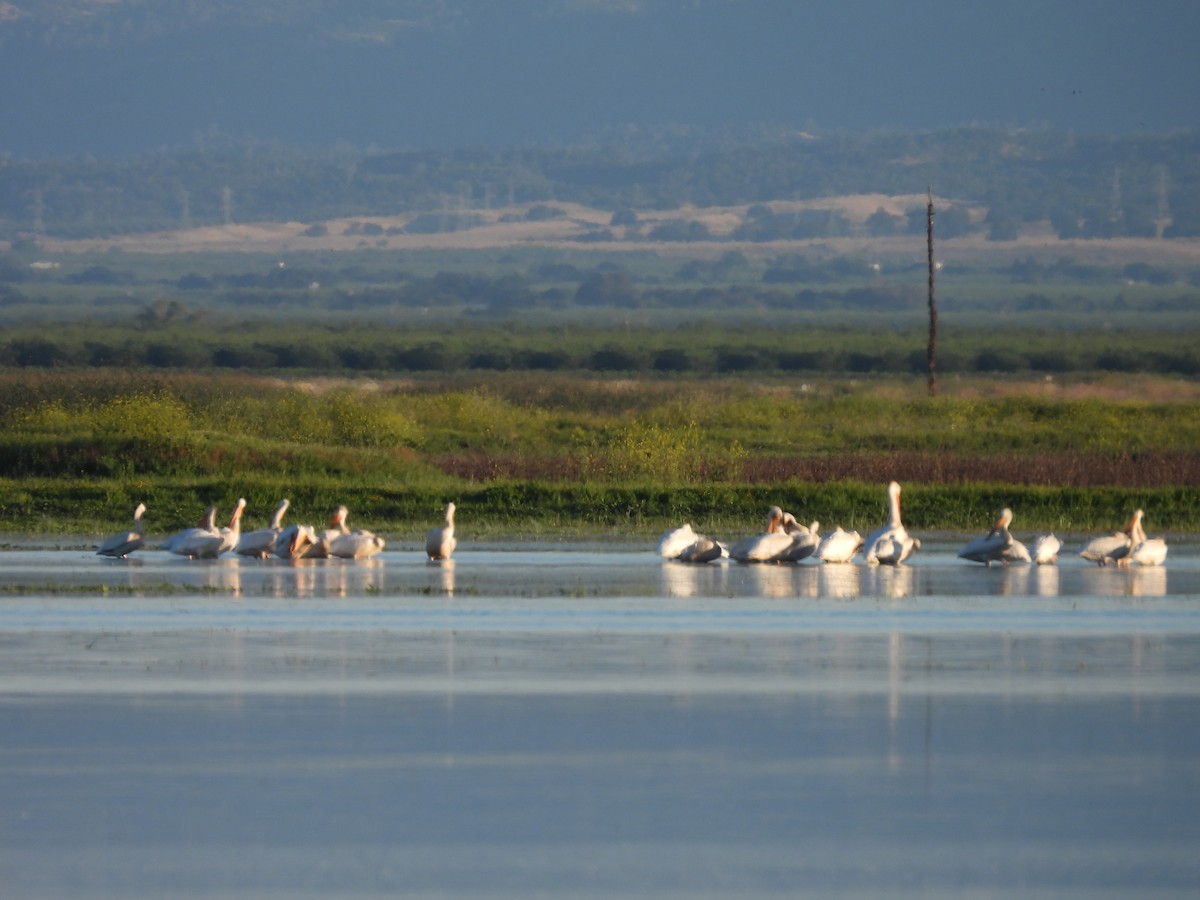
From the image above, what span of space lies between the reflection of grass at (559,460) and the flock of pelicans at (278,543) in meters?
A: 3.93

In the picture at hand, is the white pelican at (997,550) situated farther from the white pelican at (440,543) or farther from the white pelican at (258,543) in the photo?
the white pelican at (258,543)

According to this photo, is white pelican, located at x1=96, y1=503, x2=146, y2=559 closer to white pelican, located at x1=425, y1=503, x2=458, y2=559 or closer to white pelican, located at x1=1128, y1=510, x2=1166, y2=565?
white pelican, located at x1=425, y1=503, x2=458, y2=559

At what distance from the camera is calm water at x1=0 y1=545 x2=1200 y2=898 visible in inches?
324

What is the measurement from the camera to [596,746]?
10.6 metres

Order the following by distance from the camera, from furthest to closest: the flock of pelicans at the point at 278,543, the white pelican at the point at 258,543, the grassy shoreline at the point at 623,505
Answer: the grassy shoreline at the point at 623,505, the white pelican at the point at 258,543, the flock of pelicans at the point at 278,543

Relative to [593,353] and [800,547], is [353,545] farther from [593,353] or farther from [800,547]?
[593,353]

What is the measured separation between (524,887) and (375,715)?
11.8 feet

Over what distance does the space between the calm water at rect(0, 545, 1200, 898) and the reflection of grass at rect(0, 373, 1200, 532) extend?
1102 centimetres

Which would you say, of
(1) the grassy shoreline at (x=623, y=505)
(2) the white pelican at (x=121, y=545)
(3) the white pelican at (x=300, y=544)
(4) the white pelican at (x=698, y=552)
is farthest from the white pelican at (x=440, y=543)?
(1) the grassy shoreline at (x=623, y=505)

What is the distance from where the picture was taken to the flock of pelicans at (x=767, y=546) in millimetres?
21500

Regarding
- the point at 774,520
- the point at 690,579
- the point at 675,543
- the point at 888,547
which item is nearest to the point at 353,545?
the point at 675,543

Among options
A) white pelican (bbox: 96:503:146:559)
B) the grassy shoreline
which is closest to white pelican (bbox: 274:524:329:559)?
white pelican (bbox: 96:503:146:559)

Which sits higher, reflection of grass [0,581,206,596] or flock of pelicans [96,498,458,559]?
flock of pelicans [96,498,458,559]

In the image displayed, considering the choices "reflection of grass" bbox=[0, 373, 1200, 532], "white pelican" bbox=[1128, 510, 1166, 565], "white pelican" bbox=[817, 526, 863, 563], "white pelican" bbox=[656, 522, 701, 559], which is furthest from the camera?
"reflection of grass" bbox=[0, 373, 1200, 532]
